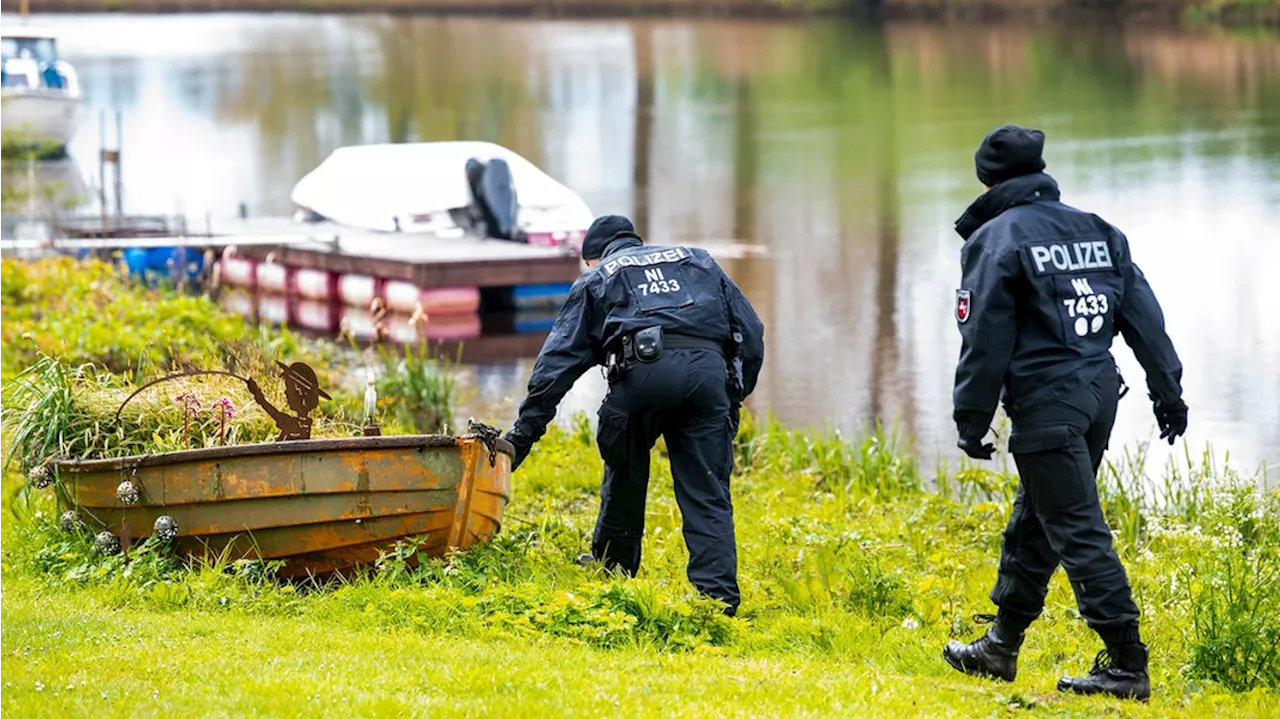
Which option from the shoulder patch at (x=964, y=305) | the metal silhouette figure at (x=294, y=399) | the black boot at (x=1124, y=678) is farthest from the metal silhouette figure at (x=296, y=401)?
the black boot at (x=1124, y=678)

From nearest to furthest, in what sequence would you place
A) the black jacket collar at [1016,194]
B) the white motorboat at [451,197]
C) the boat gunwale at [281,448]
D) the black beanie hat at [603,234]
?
1. the black jacket collar at [1016,194]
2. the boat gunwale at [281,448]
3. the black beanie hat at [603,234]
4. the white motorboat at [451,197]

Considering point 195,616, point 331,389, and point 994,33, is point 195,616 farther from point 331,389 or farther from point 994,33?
point 994,33

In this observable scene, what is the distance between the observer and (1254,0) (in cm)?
6481

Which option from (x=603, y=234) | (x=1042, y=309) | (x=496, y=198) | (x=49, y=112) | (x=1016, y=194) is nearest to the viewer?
(x=1042, y=309)

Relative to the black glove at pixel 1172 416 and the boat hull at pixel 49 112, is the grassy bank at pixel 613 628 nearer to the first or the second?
the black glove at pixel 1172 416

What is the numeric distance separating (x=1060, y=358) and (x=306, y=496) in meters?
3.36

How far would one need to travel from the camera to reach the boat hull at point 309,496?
804 cm

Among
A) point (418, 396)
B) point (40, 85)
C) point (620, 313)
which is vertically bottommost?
point (418, 396)

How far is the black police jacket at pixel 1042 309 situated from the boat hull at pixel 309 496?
2526 mm

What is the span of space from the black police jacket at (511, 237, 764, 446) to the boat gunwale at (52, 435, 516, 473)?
39 centimetres

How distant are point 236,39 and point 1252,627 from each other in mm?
80245

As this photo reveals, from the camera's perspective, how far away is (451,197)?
80.6 ft

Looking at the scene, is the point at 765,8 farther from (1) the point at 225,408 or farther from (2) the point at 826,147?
(1) the point at 225,408

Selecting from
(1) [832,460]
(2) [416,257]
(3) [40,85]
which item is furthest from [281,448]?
(3) [40,85]
